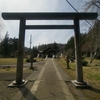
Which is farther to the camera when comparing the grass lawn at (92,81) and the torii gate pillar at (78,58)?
the torii gate pillar at (78,58)

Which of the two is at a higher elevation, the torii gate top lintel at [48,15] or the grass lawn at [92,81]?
the torii gate top lintel at [48,15]

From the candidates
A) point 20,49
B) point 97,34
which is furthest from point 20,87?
point 97,34

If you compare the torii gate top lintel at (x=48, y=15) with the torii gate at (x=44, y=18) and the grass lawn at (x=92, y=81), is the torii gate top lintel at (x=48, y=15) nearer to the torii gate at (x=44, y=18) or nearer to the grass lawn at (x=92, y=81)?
the torii gate at (x=44, y=18)

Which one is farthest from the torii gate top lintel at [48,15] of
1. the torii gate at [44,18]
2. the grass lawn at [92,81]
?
the grass lawn at [92,81]

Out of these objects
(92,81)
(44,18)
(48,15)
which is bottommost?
(92,81)

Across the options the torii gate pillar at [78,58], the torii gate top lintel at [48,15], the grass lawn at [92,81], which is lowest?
the grass lawn at [92,81]

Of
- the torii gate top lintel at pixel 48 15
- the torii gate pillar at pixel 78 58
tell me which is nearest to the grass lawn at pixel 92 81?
the torii gate pillar at pixel 78 58

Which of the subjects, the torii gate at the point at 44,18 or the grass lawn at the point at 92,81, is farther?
the torii gate at the point at 44,18

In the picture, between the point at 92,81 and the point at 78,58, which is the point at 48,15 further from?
the point at 92,81

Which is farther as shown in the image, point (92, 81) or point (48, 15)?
point (92, 81)

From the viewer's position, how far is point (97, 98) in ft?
17.6

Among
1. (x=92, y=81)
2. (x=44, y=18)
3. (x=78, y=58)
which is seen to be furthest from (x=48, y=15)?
(x=92, y=81)

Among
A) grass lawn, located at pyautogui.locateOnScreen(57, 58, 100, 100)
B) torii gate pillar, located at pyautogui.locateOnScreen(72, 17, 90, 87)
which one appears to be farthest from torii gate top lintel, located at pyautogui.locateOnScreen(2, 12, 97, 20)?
grass lawn, located at pyautogui.locateOnScreen(57, 58, 100, 100)

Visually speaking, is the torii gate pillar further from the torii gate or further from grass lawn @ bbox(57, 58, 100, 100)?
grass lawn @ bbox(57, 58, 100, 100)
